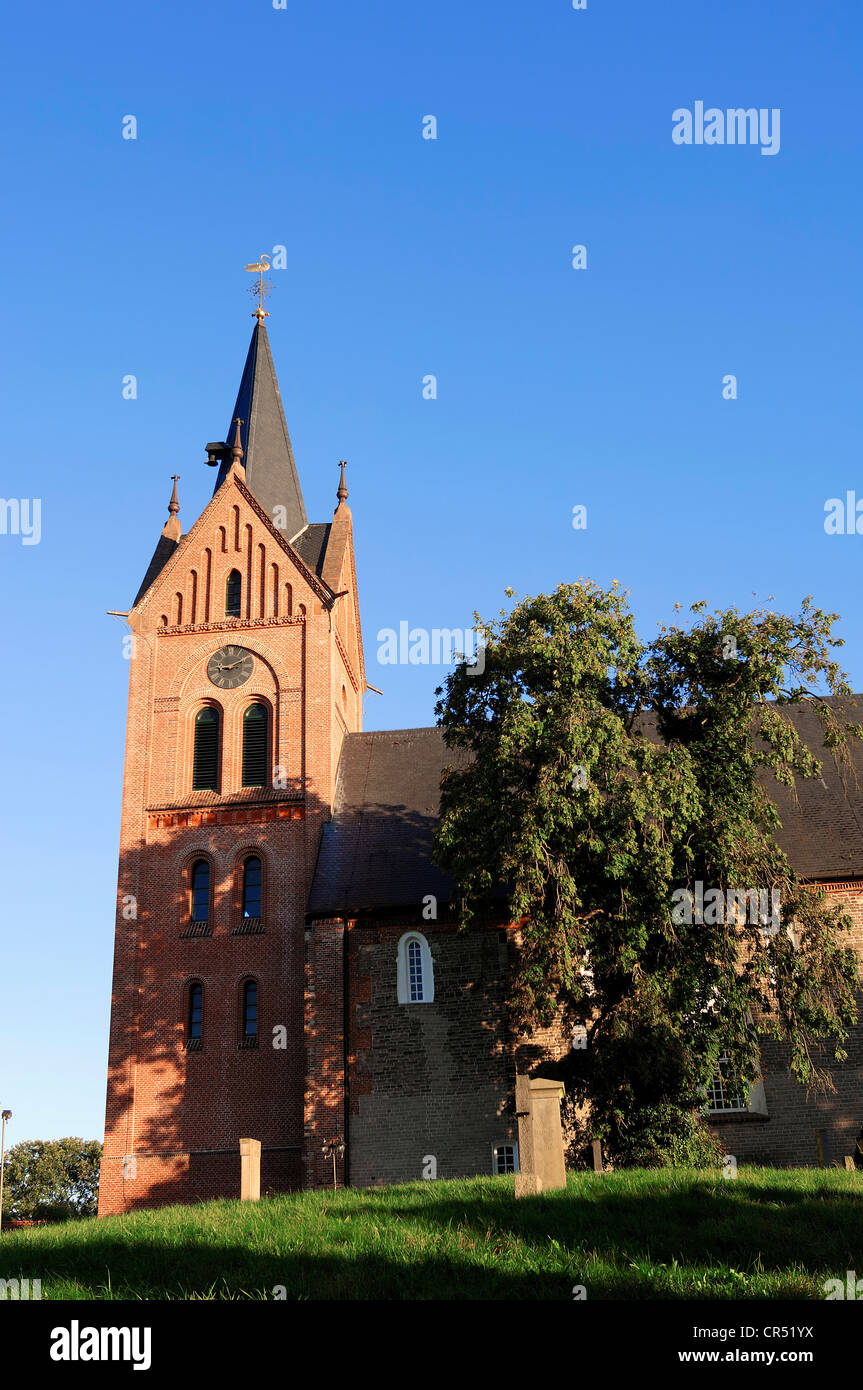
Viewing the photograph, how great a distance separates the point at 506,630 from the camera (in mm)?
24219

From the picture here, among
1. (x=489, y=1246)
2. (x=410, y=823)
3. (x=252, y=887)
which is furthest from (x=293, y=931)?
(x=489, y=1246)

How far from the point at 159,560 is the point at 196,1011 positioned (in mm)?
13473

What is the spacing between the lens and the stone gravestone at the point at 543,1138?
Answer: 55.8ft

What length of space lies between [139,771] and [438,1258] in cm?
2112

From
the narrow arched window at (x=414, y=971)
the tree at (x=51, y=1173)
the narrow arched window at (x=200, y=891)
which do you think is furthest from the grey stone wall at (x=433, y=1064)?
the tree at (x=51, y=1173)

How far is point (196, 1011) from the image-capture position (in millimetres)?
29625

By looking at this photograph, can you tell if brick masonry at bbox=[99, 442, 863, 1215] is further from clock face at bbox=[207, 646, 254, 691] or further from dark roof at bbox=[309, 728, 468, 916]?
dark roof at bbox=[309, 728, 468, 916]

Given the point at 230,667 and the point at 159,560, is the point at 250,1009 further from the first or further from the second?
the point at 159,560

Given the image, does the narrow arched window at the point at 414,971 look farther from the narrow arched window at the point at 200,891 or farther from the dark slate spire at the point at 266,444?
the dark slate spire at the point at 266,444

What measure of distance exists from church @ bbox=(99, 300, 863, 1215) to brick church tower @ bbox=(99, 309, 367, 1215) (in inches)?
2.2

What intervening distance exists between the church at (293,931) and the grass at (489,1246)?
29.5ft

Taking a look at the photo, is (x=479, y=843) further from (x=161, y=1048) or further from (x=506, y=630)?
(x=161, y=1048)

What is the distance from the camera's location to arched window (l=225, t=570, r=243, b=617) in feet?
112
